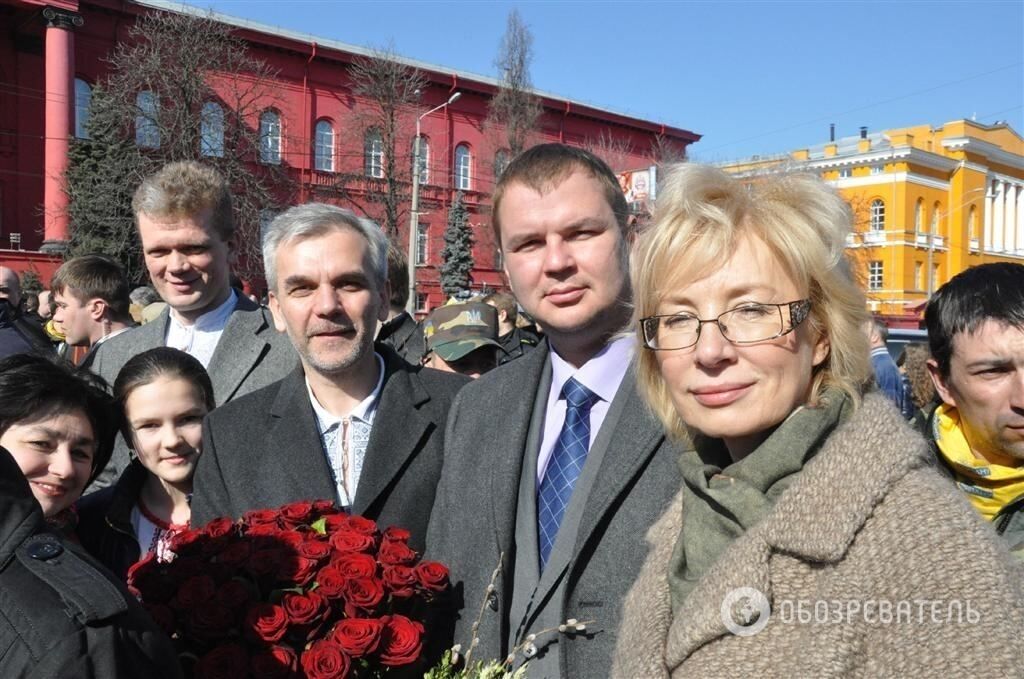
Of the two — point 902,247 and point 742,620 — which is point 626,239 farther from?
point 902,247

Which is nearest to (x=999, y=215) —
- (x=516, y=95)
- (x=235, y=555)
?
(x=516, y=95)

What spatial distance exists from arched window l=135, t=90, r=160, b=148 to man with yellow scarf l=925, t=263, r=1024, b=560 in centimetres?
2968

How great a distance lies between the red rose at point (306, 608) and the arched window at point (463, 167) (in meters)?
42.7

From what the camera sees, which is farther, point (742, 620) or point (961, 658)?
point (742, 620)

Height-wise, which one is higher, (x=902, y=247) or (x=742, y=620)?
(x=902, y=247)

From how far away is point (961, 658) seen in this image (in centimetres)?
135

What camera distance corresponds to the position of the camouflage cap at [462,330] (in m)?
5.80

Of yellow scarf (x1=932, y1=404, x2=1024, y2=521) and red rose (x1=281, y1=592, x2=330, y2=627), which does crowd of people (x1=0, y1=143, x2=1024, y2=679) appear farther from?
red rose (x1=281, y1=592, x2=330, y2=627)

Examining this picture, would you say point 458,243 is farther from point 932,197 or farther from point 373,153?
point 932,197

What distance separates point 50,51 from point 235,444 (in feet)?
105

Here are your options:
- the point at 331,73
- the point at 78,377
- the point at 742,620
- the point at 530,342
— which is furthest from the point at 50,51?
the point at 742,620

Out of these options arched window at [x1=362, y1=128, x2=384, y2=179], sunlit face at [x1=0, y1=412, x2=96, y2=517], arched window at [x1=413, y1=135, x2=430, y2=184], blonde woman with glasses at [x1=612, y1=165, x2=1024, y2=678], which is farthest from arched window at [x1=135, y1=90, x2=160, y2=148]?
blonde woman with glasses at [x1=612, y1=165, x2=1024, y2=678]

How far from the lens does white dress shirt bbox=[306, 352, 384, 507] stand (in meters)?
2.96

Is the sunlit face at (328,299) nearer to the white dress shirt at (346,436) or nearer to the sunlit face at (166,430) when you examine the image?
the white dress shirt at (346,436)
